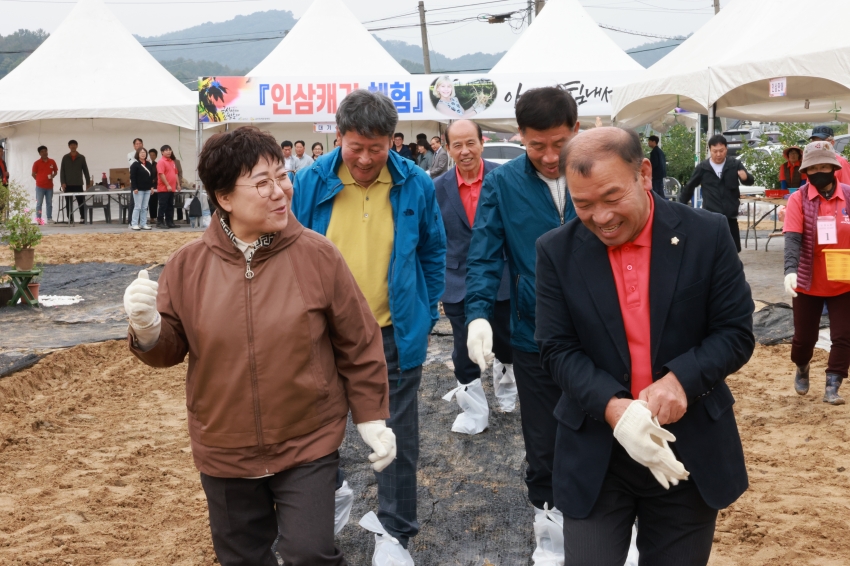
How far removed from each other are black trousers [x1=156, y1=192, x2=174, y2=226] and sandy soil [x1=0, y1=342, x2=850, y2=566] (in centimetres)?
1391

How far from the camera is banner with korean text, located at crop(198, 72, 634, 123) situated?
67.4 ft

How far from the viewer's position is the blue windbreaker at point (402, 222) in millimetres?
3750

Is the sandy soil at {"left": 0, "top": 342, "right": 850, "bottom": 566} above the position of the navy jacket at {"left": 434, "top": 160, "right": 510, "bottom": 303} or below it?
below

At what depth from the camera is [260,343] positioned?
2639mm

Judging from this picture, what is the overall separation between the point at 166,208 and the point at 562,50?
1113cm

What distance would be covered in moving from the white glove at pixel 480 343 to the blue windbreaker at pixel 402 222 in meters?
0.34

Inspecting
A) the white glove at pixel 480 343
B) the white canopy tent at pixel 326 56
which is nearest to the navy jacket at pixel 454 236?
the white glove at pixel 480 343

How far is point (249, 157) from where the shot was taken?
2.73 meters

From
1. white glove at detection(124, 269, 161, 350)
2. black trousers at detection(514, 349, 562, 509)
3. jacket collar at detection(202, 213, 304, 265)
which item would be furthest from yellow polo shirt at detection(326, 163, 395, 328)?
white glove at detection(124, 269, 161, 350)

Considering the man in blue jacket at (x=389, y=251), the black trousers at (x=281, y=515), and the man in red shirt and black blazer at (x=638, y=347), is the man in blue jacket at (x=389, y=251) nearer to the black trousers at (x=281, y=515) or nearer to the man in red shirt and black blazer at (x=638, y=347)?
the black trousers at (x=281, y=515)

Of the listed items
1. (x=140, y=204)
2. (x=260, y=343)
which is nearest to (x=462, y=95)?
(x=140, y=204)

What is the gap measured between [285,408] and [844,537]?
2.92 meters

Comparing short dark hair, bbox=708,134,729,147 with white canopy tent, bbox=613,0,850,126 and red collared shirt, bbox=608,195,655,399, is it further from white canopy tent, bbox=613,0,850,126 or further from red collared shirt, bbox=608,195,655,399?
red collared shirt, bbox=608,195,655,399

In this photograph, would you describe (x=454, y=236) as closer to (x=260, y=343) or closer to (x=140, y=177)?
(x=260, y=343)
